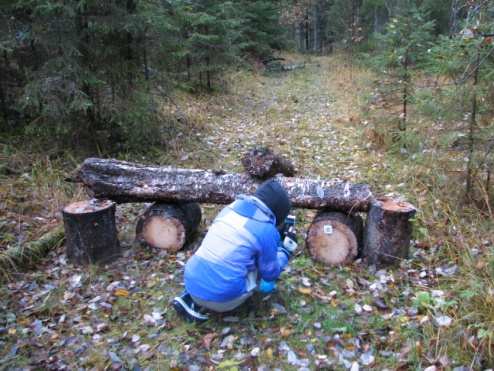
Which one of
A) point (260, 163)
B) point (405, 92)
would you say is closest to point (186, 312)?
point (260, 163)

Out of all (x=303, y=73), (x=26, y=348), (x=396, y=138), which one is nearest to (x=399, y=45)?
(x=396, y=138)

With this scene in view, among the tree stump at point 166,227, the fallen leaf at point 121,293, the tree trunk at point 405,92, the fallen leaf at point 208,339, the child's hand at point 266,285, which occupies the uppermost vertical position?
the tree trunk at point 405,92

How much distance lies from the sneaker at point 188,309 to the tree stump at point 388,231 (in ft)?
6.78

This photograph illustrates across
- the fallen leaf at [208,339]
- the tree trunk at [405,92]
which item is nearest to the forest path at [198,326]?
the fallen leaf at [208,339]

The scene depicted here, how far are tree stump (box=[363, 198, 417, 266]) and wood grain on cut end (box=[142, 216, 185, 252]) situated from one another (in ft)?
7.79

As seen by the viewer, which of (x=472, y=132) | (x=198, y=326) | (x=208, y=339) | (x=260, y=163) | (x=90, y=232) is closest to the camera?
(x=208, y=339)

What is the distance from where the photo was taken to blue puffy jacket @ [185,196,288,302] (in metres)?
3.57

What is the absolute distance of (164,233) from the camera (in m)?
5.20

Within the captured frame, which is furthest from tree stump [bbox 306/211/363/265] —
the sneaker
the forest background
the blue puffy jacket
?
the sneaker

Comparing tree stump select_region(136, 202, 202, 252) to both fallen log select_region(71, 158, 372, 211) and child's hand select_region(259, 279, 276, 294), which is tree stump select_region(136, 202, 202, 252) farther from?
child's hand select_region(259, 279, 276, 294)

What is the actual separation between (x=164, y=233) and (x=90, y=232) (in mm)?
915

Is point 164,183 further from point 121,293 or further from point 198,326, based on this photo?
point 198,326

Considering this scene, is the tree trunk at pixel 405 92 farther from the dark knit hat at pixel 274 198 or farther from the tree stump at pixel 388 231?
the dark knit hat at pixel 274 198

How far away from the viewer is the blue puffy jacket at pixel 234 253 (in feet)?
11.7
